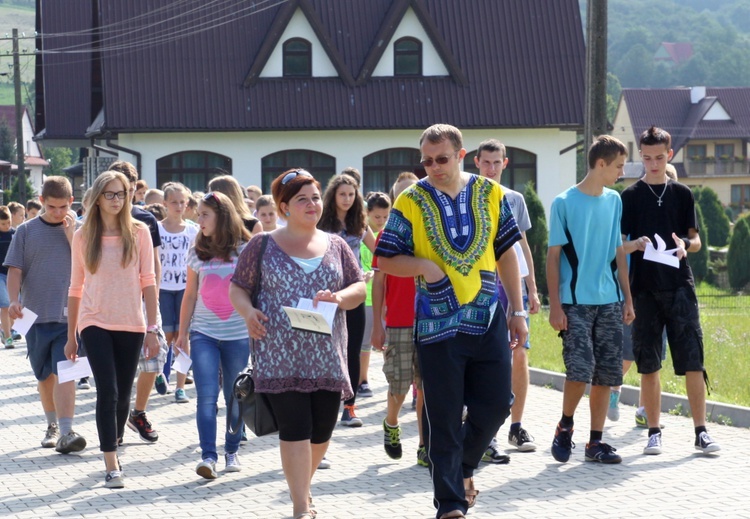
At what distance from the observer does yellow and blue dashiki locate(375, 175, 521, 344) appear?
21.0 ft

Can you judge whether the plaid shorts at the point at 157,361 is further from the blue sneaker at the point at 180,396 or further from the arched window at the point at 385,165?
the arched window at the point at 385,165

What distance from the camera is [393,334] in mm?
8539

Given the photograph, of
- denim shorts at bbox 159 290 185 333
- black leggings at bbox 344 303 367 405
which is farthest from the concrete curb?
denim shorts at bbox 159 290 185 333

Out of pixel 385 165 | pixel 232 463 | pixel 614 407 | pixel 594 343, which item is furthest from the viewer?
pixel 385 165

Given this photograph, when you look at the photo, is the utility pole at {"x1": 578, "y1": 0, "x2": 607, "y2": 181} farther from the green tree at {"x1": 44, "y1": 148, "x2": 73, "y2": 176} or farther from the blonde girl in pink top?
the green tree at {"x1": 44, "y1": 148, "x2": 73, "y2": 176}

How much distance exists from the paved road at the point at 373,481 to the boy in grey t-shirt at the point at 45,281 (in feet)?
2.28

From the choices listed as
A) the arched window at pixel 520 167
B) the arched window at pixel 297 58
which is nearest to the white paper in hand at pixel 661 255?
the arched window at pixel 520 167

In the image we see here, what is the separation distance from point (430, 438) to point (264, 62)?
3156cm

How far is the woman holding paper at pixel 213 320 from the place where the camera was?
332 inches

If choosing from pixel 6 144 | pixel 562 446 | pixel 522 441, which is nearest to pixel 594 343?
pixel 562 446

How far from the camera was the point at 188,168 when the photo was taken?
37.8 m

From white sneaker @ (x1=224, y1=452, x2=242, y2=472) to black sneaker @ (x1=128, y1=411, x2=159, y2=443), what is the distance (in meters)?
1.34

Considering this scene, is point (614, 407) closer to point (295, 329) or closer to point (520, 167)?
point (295, 329)

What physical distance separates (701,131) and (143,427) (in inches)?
3325
